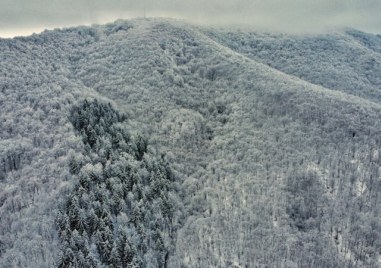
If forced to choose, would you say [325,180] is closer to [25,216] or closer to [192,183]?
[192,183]

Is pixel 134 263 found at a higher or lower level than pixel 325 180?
lower

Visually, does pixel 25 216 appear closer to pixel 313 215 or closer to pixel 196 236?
pixel 196 236

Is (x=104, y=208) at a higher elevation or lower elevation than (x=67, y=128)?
lower

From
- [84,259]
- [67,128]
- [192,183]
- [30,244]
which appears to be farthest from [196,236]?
[67,128]

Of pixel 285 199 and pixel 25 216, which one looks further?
pixel 285 199

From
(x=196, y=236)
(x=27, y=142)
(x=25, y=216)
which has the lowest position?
(x=196, y=236)

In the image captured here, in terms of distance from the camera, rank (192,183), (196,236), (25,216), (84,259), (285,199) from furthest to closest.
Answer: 1. (192,183)
2. (285,199)
3. (196,236)
4. (25,216)
5. (84,259)

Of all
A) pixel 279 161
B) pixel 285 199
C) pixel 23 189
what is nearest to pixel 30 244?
pixel 23 189

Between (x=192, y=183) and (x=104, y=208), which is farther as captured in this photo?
(x=192, y=183)

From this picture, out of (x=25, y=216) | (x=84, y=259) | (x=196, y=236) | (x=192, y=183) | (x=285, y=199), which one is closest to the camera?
(x=84, y=259)
